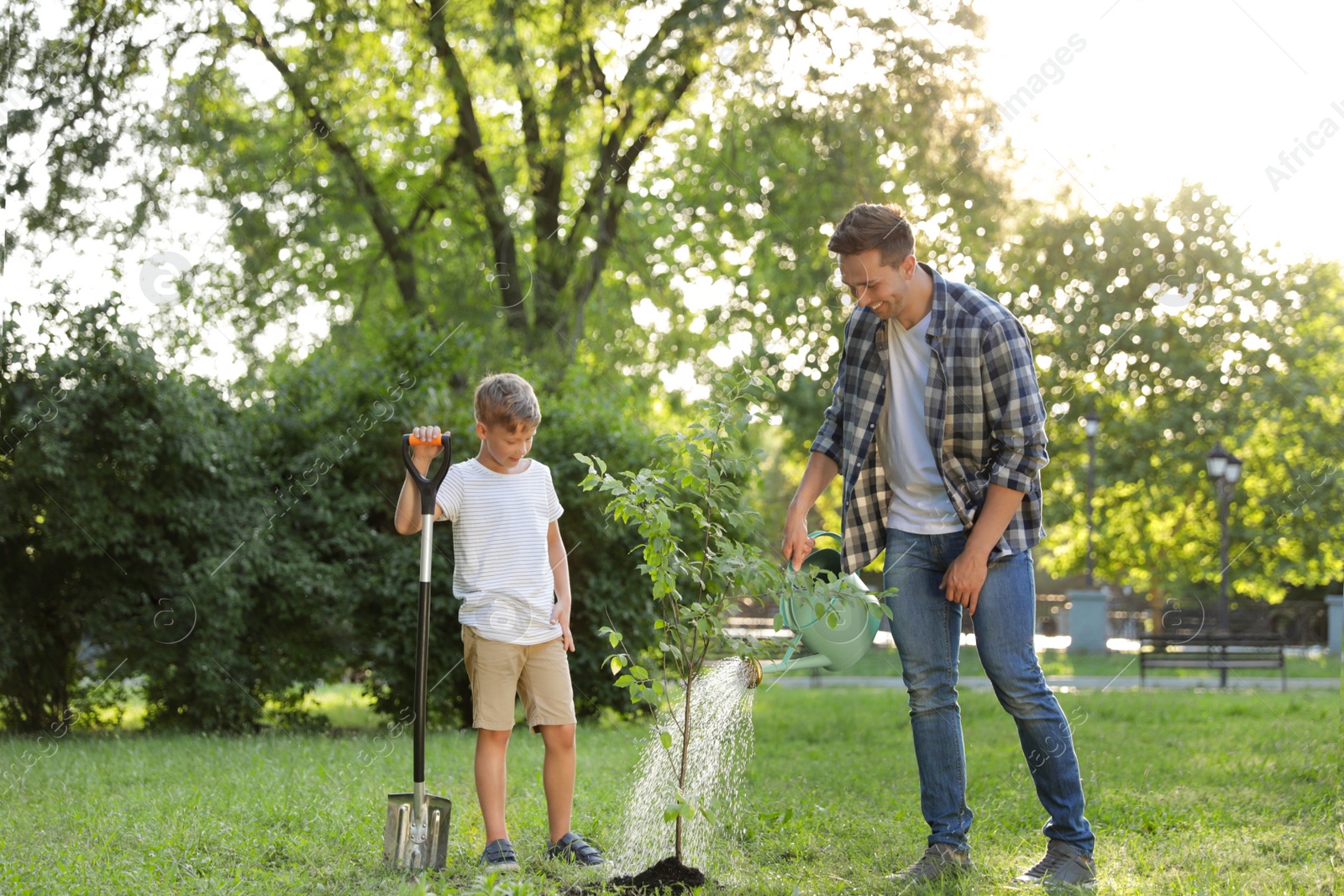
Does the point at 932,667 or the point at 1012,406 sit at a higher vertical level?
the point at 1012,406

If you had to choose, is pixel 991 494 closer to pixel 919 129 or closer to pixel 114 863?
pixel 114 863

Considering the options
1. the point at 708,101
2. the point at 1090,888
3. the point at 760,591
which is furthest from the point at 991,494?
the point at 708,101

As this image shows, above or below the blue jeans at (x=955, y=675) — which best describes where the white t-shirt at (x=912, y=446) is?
above

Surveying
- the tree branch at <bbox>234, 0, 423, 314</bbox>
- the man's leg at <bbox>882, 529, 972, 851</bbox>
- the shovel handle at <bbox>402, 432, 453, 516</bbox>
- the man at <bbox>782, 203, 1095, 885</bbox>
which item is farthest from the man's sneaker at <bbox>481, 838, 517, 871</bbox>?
the tree branch at <bbox>234, 0, 423, 314</bbox>

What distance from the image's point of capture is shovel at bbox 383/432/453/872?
3.48m

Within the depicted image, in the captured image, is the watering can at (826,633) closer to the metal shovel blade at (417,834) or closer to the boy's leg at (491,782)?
the boy's leg at (491,782)

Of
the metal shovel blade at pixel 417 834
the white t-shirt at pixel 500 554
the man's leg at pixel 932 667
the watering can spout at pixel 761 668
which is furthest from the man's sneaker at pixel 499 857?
the man's leg at pixel 932 667

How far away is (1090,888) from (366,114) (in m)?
11.5

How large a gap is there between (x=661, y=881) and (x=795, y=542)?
104 centimetres

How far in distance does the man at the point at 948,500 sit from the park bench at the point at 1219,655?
10.7m

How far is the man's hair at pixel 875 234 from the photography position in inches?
123

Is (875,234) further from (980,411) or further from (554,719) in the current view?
(554,719)

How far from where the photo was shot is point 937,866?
10.7 feet

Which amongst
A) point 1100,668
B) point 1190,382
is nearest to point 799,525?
point 1100,668
